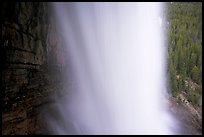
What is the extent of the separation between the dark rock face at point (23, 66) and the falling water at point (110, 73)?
4.68 feet

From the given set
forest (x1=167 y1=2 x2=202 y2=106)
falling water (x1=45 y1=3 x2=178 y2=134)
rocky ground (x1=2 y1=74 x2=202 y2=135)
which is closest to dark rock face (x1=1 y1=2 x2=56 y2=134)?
rocky ground (x1=2 y1=74 x2=202 y2=135)

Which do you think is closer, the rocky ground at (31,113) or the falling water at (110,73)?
the rocky ground at (31,113)

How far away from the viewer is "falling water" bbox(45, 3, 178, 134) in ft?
49.8

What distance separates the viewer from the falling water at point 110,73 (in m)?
15.2

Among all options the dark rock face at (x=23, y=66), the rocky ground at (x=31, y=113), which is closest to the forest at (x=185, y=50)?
the rocky ground at (x=31, y=113)

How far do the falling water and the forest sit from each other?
358 centimetres

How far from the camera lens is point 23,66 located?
11.5 m

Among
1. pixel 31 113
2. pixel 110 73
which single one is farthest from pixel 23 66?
pixel 110 73

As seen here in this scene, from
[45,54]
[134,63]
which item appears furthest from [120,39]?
[45,54]

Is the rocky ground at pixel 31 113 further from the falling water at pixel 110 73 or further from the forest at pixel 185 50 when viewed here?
the forest at pixel 185 50

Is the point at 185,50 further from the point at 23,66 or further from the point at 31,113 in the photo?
the point at 23,66

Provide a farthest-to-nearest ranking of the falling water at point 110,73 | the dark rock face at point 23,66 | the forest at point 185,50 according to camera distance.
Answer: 1. the forest at point 185,50
2. the falling water at point 110,73
3. the dark rock face at point 23,66

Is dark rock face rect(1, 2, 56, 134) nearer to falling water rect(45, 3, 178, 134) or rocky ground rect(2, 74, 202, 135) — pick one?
rocky ground rect(2, 74, 202, 135)

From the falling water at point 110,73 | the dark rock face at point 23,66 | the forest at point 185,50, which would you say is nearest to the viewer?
the dark rock face at point 23,66
